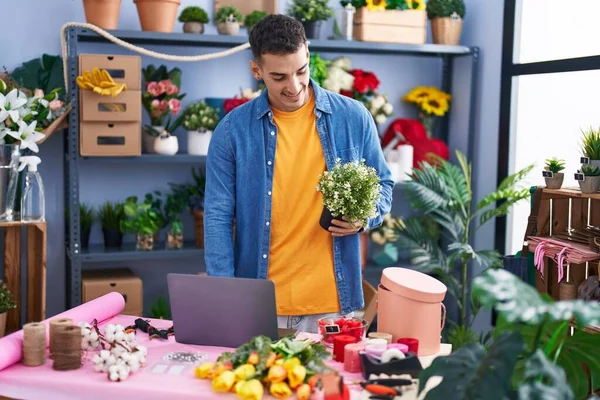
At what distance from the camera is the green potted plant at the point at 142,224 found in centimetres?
437

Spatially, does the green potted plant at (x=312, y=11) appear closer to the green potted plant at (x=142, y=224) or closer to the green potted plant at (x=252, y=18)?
the green potted plant at (x=252, y=18)

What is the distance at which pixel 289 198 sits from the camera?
2771 mm

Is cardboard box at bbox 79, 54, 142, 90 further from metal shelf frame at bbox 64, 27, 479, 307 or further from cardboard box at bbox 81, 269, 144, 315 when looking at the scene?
cardboard box at bbox 81, 269, 144, 315

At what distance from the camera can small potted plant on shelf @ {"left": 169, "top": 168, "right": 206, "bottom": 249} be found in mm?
4520

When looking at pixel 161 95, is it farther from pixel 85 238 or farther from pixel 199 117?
pixel 85 238

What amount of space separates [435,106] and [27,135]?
242 centimetres

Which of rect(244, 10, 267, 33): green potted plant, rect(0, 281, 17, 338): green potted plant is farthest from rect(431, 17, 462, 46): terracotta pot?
rect(0, 281, 17, 338): green potted plant

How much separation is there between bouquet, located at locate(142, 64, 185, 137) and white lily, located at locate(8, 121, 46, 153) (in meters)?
0.65

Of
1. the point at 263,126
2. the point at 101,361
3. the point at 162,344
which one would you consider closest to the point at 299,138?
the point at 263,126

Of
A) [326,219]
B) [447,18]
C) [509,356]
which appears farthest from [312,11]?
[509,356]

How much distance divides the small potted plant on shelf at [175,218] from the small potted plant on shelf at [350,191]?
2.10 metres

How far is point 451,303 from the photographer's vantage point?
5023mm

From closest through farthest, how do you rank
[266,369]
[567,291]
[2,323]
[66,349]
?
→ [266,369] → [66,349] → [567,291] → [2,323]

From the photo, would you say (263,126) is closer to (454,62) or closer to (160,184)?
(160,184)
